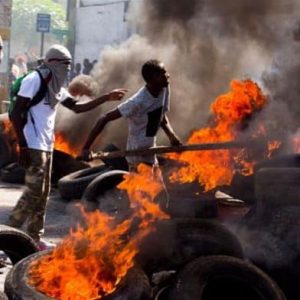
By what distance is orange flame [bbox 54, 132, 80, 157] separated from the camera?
40.0 ft

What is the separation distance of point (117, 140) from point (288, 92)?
3516 millimetres

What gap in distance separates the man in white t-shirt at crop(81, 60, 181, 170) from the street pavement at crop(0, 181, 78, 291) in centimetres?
142

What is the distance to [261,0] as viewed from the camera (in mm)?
13148

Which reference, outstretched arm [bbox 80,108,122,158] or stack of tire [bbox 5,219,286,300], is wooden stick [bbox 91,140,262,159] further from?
stack of tire [bbox 5,219,286,300]

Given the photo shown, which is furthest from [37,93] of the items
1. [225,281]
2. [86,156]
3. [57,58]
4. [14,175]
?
[14,175]

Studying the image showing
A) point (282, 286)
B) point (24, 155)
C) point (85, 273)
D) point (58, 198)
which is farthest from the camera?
point (58, 198)

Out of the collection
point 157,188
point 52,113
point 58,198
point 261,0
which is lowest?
point 58,198

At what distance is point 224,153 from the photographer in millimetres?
8070

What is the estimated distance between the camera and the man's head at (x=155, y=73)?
21.7 ft

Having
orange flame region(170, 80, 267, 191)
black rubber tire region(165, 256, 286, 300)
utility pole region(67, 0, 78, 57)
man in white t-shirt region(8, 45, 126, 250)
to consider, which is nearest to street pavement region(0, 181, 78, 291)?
man in white t-shirt region(8, 45, 126, 250)

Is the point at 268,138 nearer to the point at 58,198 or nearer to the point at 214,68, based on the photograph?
the point at 58,198

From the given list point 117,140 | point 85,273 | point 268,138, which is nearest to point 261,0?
point 117,140

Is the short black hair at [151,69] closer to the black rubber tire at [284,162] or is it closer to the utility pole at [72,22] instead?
the black rubber tire at [284,162]

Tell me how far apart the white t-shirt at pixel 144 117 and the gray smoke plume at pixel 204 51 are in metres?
5.06
